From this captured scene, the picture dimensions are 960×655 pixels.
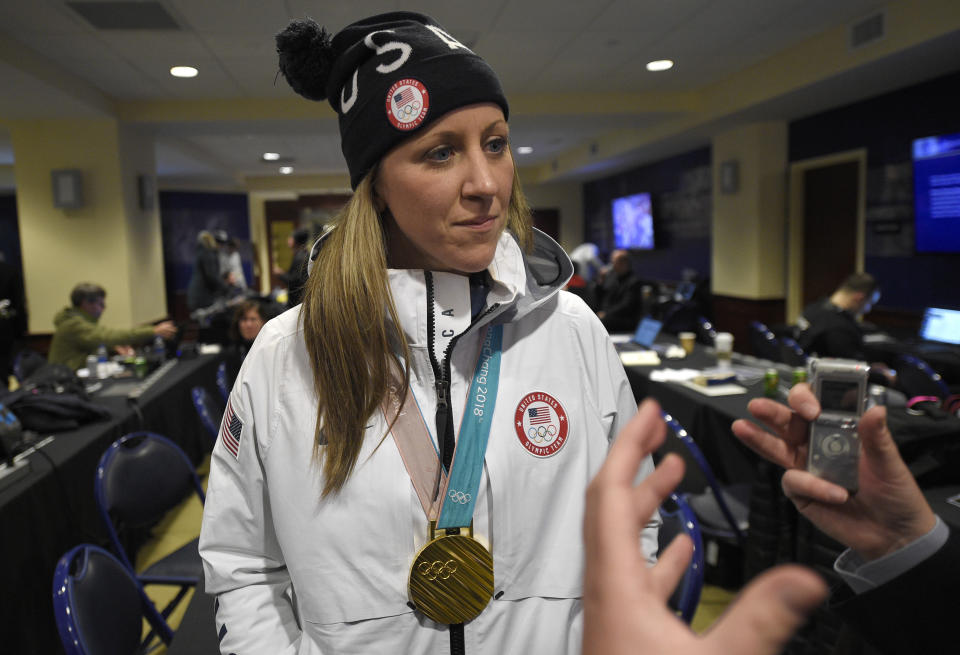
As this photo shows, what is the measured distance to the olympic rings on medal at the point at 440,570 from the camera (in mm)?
845

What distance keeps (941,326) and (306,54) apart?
500 centimetres

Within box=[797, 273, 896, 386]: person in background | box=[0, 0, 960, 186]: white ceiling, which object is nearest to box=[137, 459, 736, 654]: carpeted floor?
box=[797, 273, 896, 386]: person in background

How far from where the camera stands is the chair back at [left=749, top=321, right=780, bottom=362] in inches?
161

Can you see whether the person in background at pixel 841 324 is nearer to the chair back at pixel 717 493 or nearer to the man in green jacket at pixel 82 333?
the chair back at pixel 717 493

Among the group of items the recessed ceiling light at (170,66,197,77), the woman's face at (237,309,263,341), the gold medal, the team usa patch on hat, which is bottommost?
the gold medal

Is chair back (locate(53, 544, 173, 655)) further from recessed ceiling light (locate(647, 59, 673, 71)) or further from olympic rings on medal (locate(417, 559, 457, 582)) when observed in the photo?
recessed ceiling light (locate(647, 59, 673, 71))

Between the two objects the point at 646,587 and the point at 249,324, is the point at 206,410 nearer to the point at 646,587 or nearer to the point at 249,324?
the point at 249,324

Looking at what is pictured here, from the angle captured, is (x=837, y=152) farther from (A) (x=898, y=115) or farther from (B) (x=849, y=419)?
(B) (x=849, y=419)

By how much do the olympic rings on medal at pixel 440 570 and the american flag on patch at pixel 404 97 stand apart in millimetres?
613

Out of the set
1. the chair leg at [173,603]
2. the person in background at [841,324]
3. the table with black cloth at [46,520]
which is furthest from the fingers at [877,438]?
the person in background at [841,324]

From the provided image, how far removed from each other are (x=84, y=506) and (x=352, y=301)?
2246 mm

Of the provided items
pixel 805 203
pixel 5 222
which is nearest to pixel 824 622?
pixel 805 203

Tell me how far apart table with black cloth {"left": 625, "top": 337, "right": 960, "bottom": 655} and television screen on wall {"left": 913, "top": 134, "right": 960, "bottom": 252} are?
8.55ft

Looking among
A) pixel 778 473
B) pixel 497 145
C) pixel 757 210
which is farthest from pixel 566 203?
pixel 497 145
